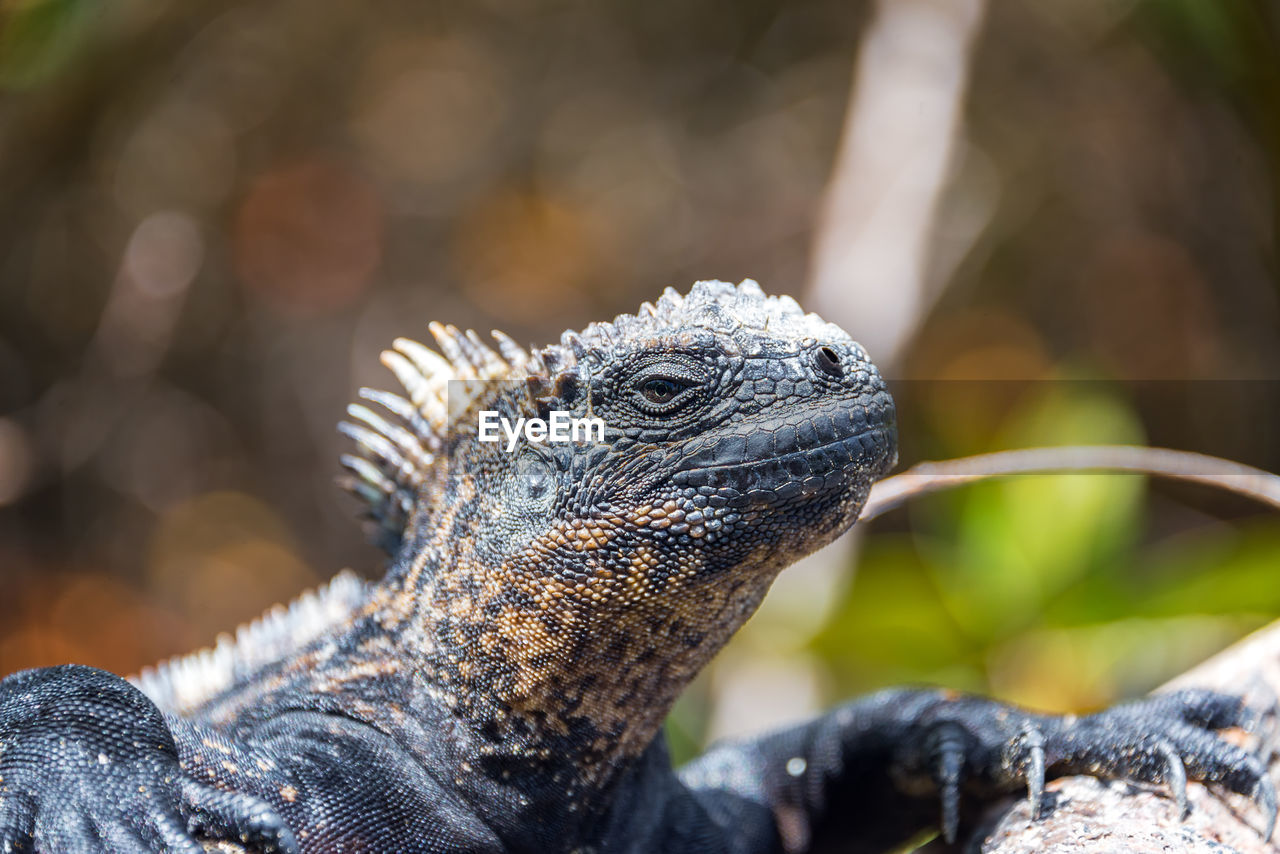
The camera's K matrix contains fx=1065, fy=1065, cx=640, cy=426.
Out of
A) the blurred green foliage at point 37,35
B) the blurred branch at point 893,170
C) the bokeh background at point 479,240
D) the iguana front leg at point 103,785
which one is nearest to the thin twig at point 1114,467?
the blurred branch at point 893,170

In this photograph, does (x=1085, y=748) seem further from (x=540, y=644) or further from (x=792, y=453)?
(x=540, y=644)

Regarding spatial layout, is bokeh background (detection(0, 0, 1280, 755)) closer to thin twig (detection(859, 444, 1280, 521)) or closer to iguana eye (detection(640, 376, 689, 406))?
thin twig (detection(859, 444, 1280, 521))

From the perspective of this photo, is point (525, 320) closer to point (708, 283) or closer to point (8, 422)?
point (8, 422)

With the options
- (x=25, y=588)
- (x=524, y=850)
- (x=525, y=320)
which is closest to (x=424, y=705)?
(x=524, y=850)

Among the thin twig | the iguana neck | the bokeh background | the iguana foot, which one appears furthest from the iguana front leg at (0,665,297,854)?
the bokeh background

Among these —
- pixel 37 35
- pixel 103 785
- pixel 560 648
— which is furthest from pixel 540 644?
pixel 37 35
